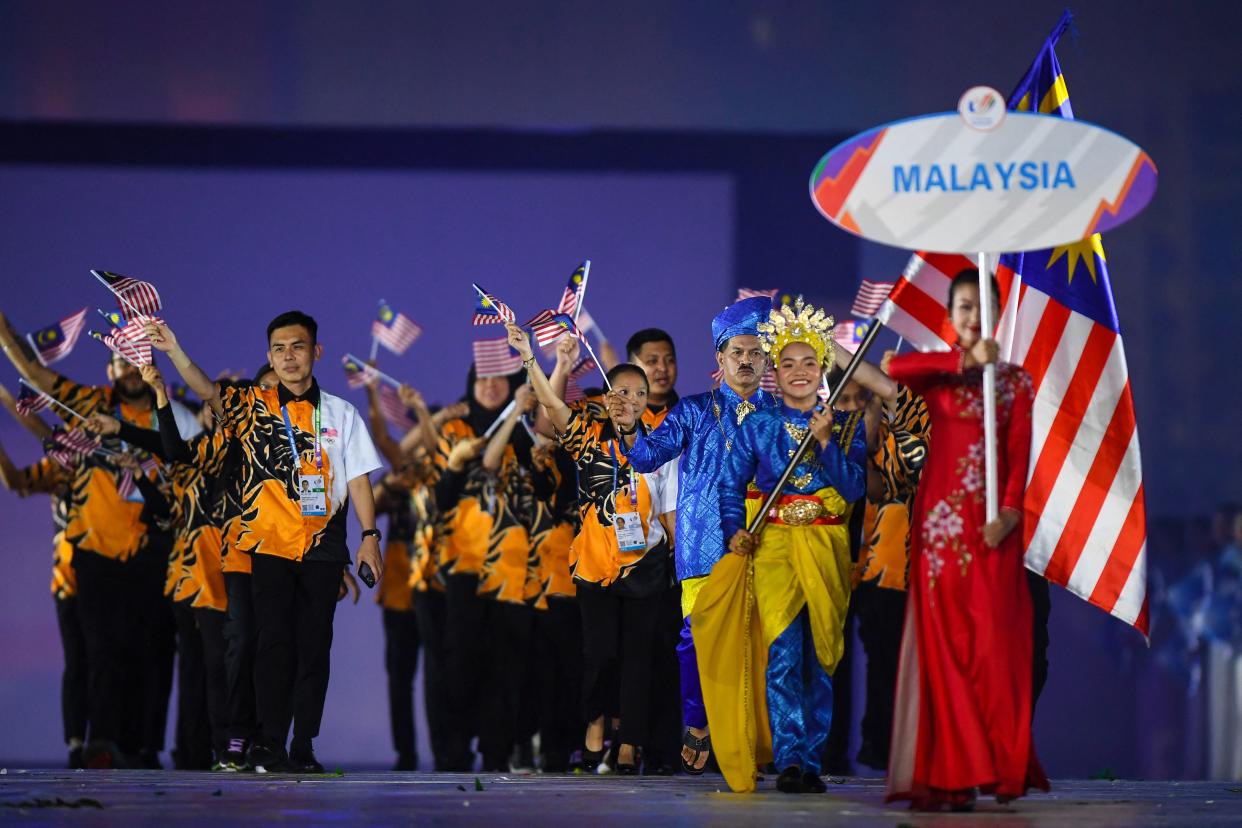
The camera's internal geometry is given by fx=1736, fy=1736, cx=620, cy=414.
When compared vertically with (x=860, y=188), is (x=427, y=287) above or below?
above

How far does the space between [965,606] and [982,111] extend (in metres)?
1.32

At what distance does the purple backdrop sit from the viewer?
8.88 metres

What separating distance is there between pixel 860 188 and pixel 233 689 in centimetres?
301

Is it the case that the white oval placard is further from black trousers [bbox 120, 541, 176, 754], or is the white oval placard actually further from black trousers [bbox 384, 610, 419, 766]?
black trousers [bbox 384, 610, 419, 766]

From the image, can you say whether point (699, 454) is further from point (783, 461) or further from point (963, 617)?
point (963, 617)

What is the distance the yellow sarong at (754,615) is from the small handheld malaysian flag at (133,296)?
7.41ft

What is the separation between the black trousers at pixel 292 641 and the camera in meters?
5.87

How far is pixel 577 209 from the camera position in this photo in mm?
9109

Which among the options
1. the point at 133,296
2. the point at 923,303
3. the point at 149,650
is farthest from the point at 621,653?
the point at 149,650

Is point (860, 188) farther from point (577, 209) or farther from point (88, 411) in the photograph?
point (577, 209)

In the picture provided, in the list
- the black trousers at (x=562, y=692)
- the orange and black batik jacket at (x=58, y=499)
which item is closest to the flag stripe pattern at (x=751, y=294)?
the black trousers at (x=562, y=692)

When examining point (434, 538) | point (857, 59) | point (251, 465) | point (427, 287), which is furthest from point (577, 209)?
point (251, 465)

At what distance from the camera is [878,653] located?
7195mm

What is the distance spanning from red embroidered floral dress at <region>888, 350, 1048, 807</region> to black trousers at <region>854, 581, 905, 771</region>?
233cm
